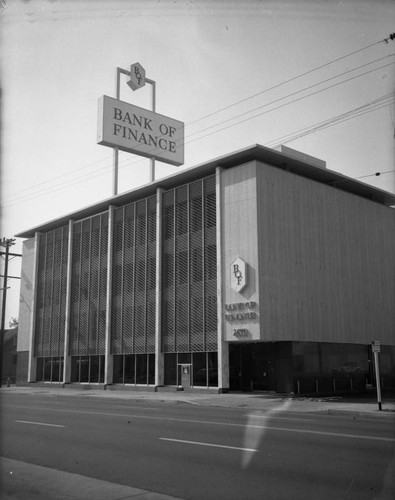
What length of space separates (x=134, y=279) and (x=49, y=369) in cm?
1430

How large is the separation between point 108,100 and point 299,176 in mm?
17295

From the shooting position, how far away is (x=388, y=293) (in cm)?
4147

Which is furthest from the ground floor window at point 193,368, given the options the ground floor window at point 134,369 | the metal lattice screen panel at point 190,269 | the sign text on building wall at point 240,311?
the sign text on building wall at point 240,311

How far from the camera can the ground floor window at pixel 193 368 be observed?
33531mm

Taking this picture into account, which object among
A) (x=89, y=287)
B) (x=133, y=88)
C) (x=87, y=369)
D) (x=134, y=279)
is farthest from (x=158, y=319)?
(x=133, y=88)

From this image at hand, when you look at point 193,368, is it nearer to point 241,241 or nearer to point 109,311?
point 241,241

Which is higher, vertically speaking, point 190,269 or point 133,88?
point 133,88

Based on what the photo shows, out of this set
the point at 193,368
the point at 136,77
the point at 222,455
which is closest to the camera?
the point at 222,455

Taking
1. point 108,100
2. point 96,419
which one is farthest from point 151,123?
point 96,419

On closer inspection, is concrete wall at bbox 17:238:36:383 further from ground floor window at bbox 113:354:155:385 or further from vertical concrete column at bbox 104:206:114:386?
ground floor window at bbox 113:354:155:385

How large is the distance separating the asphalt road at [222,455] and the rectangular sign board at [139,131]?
30747 millimetres

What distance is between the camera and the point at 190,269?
117ft

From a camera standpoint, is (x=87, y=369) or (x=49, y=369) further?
(x=49, y=369)

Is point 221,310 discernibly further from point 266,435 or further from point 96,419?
point 266,435
